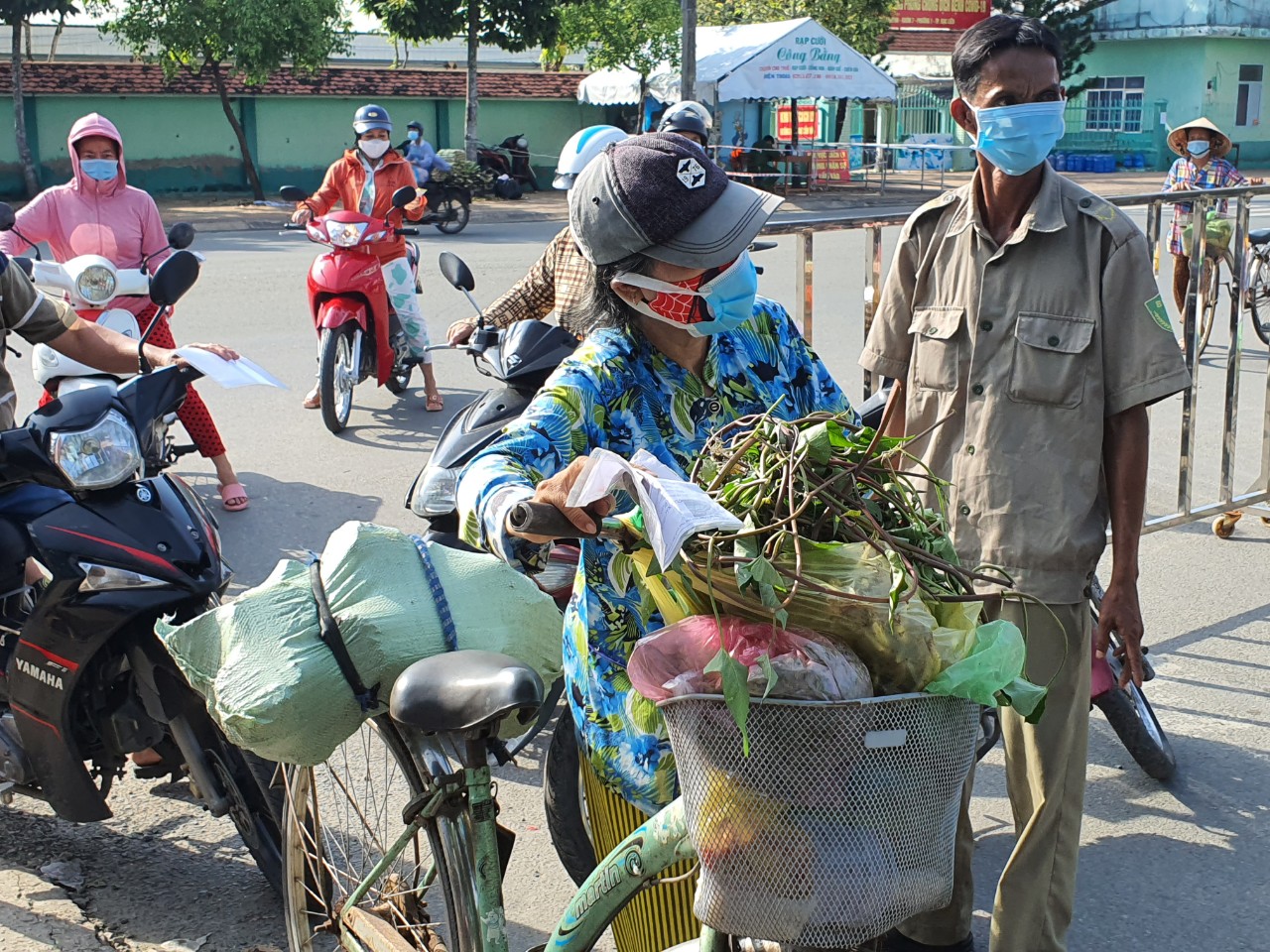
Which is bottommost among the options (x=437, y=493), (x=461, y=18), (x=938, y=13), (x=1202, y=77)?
(x=437, y=493)

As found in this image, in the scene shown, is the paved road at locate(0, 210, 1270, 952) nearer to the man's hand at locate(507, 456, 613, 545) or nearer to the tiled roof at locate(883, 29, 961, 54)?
the man's hand at locate(507, 456, 613, 545)

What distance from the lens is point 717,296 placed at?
2318 millimetres

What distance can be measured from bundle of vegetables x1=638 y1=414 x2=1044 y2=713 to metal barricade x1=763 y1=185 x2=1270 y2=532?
8.42 feet

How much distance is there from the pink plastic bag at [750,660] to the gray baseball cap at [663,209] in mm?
799

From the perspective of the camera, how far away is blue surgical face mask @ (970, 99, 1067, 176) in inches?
117

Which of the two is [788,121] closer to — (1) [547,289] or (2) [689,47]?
(2) [689,47]

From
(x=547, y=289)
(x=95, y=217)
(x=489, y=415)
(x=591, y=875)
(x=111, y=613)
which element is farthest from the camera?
(x=95, y=217)

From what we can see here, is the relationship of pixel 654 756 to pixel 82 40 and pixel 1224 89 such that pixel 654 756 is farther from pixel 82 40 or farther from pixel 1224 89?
pixel 82 40

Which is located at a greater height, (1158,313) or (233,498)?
(1158,313)

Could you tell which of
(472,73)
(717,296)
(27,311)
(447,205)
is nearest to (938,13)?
(472,73)

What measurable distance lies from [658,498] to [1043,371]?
157 cm

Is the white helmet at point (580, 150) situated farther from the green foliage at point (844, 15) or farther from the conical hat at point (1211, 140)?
the green foliage at point (844, 15)

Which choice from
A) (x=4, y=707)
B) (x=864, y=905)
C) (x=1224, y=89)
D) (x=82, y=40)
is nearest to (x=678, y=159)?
(x=864, y=905)

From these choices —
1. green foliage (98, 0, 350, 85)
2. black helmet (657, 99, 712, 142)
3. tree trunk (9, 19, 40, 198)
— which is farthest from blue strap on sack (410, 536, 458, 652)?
tree trunk (9, 19, 40, 198)
